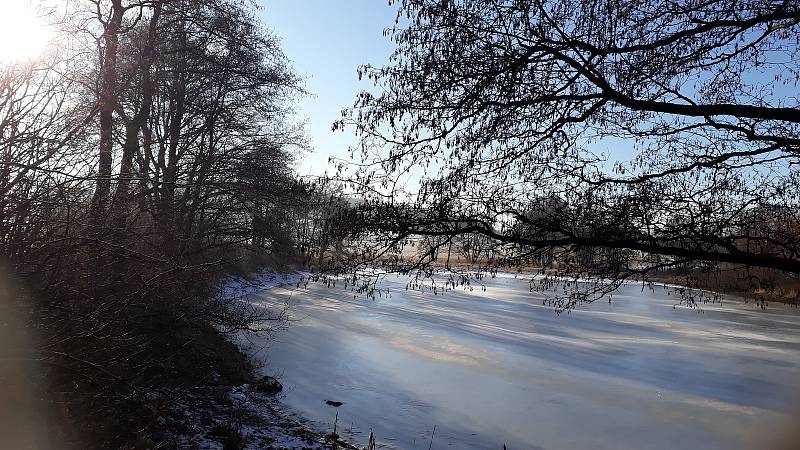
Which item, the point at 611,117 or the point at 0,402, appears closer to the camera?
the point at 0,402

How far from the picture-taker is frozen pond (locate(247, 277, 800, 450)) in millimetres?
8758

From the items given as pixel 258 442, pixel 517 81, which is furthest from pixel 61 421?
pixel 517 81

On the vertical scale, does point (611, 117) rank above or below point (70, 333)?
above

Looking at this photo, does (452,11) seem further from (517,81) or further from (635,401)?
(635,401)

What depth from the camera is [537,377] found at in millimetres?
12000

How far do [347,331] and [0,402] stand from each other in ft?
43.1

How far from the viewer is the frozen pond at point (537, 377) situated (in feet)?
28.7

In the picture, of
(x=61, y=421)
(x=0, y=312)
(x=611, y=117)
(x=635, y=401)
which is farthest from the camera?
(x=635, y=401)

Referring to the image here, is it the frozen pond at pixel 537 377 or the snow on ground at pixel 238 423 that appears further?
the frozen pond at pixel 537 377

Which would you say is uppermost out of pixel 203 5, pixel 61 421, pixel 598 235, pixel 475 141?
pixel 203 5

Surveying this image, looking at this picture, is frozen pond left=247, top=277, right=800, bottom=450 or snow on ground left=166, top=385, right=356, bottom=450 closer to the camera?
snow on ground left=166, top=385, right=356, bottom=450

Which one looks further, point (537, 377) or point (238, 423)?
point (537, 377)

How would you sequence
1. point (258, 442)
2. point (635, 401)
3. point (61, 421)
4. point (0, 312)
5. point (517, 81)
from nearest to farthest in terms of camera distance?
point (0, 312) → point (61, 421) → point (517, 81) → point (258, 442) → point (635, 401)

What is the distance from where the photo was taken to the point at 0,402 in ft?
11.8
